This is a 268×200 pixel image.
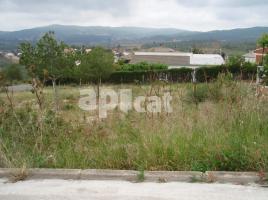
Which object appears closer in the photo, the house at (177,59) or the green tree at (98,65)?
the green tree at (98,65)

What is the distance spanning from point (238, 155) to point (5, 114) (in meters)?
3.31

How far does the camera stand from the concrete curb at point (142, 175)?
328cm

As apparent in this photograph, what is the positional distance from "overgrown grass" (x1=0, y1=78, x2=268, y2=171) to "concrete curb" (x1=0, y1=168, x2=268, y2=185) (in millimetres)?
153

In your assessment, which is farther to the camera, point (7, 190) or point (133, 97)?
point (133, 97)

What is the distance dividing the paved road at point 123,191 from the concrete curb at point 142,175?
99mm

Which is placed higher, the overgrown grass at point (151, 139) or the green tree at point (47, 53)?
the green tree at point (47, 53)

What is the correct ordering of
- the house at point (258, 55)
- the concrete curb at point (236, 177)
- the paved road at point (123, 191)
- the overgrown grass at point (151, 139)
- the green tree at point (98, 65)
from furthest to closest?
the green tree at point (98, 65) → the house at point (258, 55) → the overgrown grass at point (151, 139) → the concrete curb at point (236, 177) → the paved road at point (123, 191)

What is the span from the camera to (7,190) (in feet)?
10.6

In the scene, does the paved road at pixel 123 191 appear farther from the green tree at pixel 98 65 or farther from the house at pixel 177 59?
the house at pixel 177 59

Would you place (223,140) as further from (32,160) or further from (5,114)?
(5,114)

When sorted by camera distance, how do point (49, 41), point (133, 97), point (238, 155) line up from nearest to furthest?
point (238, 155)
point (133, 97)
point (49, 41)

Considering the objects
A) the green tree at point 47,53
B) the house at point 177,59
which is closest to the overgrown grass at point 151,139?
the green tree at point 47,53

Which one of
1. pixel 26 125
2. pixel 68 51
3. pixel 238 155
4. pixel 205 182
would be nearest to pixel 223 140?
pixel 238 155

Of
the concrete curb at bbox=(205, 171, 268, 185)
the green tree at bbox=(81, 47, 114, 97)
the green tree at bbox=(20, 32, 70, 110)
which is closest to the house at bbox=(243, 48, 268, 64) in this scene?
the concrete curb at bbox=(205, 171, 268, 185)
